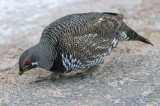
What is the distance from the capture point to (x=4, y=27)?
10.5 metres

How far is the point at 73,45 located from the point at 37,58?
0.79 m

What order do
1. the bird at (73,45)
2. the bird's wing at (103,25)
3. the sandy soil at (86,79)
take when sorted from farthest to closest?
1. the bird's wing at (103,25)
2. the bird at (73,45)
3. the sandy soil at (86,79)

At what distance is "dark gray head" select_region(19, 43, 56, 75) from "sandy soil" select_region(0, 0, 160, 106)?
0.50 m

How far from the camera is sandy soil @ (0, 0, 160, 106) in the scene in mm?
6320

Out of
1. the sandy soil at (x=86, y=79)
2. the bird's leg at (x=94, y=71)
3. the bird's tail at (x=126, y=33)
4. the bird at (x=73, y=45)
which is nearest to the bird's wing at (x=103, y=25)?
the bird at (x=73, y=45)

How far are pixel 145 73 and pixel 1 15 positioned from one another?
6.09m

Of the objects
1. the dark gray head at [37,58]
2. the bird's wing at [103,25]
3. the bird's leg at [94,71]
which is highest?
the bird's wing at [103,25]

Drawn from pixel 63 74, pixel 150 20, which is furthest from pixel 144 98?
pixel 150 20

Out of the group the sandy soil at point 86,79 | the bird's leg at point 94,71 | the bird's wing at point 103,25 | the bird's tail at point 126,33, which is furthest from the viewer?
the bird's tail at point 126,33

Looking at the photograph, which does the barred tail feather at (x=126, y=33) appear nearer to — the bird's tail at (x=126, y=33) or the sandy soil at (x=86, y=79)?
the bird's tail at (x=126, y=33)

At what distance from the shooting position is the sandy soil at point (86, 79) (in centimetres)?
632

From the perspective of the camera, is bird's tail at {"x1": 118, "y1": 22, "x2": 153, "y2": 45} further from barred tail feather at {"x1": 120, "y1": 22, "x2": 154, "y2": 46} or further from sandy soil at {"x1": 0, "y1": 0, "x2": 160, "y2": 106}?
sandy soil at {"x1": 0, "y1": 0, "x2": 160, "y2": 106}

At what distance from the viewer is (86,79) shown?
295 inches

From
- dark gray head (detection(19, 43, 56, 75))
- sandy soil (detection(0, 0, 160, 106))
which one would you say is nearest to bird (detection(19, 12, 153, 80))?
dark gray head (detection(19, 43, 56, 75))
